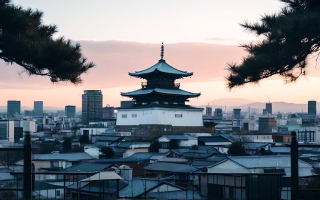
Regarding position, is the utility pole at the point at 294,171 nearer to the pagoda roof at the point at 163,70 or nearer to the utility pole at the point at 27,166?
the utility pole at the point at 27,166

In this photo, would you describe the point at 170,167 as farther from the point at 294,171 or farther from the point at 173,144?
the point at 294,171

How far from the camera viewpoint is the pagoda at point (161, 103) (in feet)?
151

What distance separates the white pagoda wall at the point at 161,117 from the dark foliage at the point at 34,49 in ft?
108

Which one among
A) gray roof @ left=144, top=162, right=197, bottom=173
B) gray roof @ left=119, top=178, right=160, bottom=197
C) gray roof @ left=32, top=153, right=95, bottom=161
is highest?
gray roof @ left=119, top=178, right=160, bottom=197

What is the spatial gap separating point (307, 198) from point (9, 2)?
8.58 meters

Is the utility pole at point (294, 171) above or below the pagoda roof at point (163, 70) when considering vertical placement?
below

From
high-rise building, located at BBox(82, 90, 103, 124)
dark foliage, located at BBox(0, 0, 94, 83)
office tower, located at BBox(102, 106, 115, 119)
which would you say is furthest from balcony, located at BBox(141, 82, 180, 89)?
office tower, located at BBox(102, 106, 115, 119)

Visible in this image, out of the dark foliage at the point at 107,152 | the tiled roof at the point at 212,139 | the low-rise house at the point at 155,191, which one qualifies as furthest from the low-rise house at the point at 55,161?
the tiled roof at the point at 212,139

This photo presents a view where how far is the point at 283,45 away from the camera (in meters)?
11.3

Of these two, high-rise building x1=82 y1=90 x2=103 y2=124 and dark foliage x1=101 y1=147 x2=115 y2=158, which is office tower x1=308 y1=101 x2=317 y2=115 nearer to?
high-rise building x1=82 y1=90 x2=103 y2=124

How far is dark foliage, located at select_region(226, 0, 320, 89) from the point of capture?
10.7 metres

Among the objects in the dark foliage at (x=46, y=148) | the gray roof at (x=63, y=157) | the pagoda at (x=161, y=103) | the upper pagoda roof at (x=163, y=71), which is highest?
the upper pagoda roof at (x=163, y=71)

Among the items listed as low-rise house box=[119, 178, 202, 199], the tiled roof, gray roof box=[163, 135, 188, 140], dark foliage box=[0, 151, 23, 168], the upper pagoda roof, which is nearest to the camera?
low-rise house box=[119, 178, 202, 199]

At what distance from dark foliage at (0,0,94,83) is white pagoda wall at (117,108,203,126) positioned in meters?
33.0
